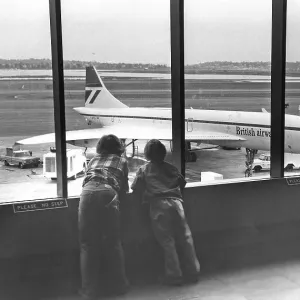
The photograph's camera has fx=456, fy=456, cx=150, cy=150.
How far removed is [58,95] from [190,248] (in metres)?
1.77

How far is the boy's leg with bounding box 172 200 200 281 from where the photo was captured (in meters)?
3.64

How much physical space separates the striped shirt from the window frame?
1.93 feet

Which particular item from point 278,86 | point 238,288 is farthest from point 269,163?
point 238,288

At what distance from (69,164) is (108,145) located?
77 centimetres

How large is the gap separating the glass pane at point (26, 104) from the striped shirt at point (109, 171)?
766mm

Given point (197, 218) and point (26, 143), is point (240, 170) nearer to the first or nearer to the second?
point (197, 218)

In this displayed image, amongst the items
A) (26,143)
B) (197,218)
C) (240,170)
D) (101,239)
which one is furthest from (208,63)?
(101,239)

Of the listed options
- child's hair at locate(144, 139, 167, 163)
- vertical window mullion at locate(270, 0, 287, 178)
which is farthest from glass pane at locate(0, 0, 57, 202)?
vertical window mullion at locate(270, 0, 287, 178)

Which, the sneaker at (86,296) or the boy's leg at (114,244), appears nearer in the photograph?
the sneaker at (86,296)

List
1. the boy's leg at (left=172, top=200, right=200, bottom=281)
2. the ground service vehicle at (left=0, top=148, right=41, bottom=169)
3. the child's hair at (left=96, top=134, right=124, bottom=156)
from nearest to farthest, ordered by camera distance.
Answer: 1. the boy's leg at (left=172, top=200, right=200, bottom=281)
2. the child's hair at (left=96, top=134, right=124, bottom=156)
3. the ground service vehicle at (left=0, top=148, right=41, bottom=169)

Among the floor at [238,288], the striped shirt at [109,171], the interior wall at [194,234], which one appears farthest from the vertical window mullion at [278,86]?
the striped shirt at [109,171]

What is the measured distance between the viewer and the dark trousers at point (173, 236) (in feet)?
11.8

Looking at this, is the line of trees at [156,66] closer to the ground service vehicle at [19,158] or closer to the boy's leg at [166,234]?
the ground service vehicle at [19,158]

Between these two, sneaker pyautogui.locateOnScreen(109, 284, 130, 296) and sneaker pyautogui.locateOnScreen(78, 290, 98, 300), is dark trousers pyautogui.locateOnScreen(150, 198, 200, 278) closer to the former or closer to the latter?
sneaker pyautogui.locateOnScreen(109, 284, 130, 296)
